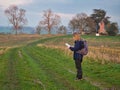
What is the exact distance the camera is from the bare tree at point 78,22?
152250mm

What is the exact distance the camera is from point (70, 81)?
16.1m

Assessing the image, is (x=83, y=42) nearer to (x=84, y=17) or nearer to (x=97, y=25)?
(x=97, y=25)

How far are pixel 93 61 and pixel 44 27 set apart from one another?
4696 inches

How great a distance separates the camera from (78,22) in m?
155

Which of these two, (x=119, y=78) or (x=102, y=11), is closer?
(x=119, y=78)

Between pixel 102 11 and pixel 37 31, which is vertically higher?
pixel 102 11

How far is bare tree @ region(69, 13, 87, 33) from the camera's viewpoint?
15225cm

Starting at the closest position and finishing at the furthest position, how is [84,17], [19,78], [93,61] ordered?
[19,78], [93,61], [84,17]

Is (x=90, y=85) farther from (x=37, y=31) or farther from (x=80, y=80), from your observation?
(x=37, y=31)

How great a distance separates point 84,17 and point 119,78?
5560 inches

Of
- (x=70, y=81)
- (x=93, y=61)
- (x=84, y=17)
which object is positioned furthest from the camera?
(x=84, y=17)

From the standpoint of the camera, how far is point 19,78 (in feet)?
57.1

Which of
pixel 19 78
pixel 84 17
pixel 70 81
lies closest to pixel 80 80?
pixel 70 81

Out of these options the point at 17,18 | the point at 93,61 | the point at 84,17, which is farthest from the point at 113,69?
the point at 84,17
